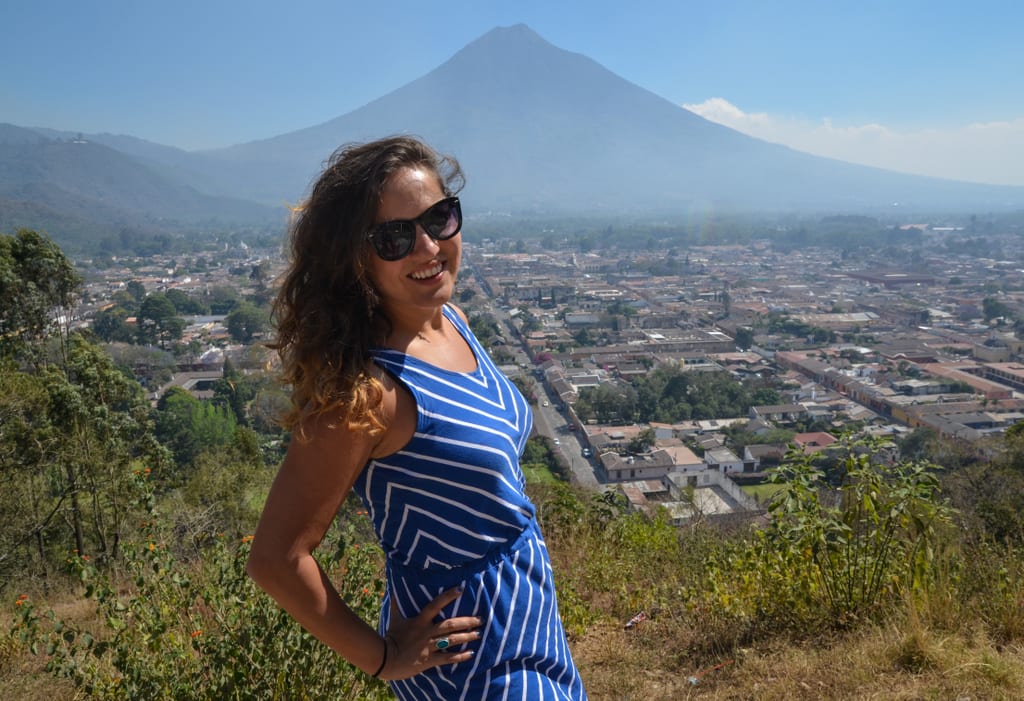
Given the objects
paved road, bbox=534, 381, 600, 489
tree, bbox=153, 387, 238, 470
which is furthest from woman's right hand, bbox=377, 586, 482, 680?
tree, bbox=153, 387, 238, 470

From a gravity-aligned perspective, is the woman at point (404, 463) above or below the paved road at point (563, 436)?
above

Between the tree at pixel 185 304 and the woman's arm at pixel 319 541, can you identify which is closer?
the woman's arm at pixel 319 541

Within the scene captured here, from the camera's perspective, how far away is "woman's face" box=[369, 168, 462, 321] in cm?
73

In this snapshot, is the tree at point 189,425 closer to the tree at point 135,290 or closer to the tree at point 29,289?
the tree at point 29,289

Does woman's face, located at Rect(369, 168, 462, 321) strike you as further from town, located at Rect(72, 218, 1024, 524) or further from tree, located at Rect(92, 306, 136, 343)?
tree, located at Rect(92, 306, 136, 343)

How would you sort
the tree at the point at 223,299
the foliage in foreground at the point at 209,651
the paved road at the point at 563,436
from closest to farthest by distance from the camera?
the foliage in foreground at the point at 209,651 < the paved road at the point at 563,436 < the tree at the point at 223,299

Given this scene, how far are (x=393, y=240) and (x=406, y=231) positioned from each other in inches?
0.7

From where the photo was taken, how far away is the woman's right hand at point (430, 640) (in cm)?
70

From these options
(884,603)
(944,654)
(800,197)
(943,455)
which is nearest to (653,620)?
(884,603)

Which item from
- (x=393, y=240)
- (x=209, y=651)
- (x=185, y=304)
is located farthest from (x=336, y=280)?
(x=185, y=304)

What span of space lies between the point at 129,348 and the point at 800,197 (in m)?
107

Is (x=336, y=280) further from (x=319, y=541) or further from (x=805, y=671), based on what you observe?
(x=805, y=671)

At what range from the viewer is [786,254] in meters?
44.0

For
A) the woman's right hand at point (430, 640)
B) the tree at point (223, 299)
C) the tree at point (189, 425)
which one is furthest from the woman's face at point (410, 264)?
the tree at point (223, 299)
